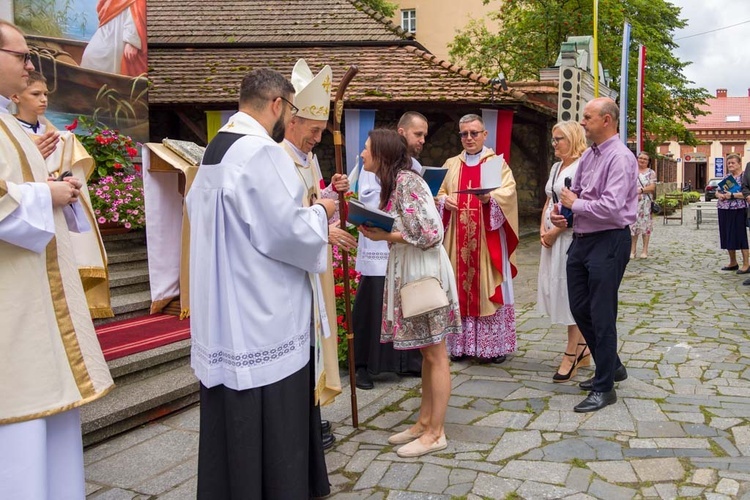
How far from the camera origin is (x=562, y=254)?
502 cm

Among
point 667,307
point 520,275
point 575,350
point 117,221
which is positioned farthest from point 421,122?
point 520,275

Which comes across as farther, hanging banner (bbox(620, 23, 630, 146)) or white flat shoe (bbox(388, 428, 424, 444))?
hanging banner (bbox(620, 23, 630, 146))

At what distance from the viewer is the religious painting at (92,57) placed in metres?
7.06

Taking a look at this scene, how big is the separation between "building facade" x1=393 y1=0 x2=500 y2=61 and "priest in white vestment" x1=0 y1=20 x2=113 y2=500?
1131 inches

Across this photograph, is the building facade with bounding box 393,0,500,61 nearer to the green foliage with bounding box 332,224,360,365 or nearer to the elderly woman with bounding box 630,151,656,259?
the elderly woman with bounding box 630,151,656,259

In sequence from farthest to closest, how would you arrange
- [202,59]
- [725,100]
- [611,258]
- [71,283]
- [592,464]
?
[725,100] → [202,59] → [611,258] → [592,464] → [71,283]

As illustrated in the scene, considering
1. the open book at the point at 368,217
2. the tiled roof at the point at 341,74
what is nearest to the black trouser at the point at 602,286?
the open book at the point at 368,217

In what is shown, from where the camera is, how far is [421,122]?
15.0 feet

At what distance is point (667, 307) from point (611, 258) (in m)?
4.06

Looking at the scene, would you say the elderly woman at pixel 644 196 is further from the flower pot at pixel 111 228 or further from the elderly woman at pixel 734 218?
the flower pot at pixel 111 228

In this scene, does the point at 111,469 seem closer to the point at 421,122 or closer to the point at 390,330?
the point at 390,330

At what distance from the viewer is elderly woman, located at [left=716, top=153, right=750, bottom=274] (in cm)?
994

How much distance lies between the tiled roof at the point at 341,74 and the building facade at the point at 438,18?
17770 millimetres

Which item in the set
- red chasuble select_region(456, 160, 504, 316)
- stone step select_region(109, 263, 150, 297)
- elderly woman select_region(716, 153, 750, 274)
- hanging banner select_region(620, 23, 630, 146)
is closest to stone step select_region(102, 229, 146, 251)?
stone step select_region(109, 263, 150, 297)
